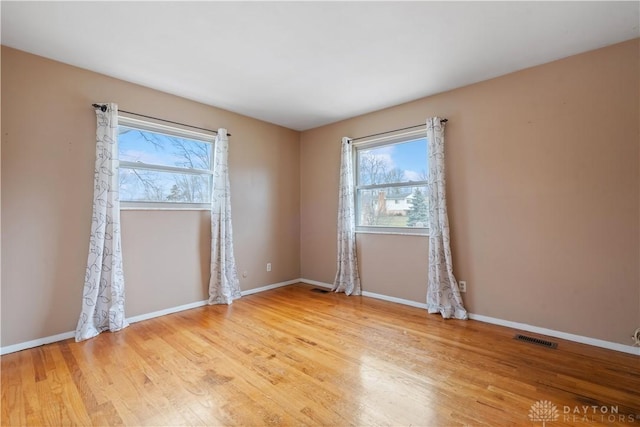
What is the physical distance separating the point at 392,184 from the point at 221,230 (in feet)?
7.77

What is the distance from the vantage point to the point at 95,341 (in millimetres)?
2596

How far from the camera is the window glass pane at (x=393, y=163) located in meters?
3.66

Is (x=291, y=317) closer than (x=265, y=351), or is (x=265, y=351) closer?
(x=265, y=351)

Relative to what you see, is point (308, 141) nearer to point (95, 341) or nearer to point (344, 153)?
point (344, 153)

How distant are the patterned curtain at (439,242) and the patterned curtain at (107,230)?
3353 mm

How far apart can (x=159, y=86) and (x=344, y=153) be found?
8.05 ft

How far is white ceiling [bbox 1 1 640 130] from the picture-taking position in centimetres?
201

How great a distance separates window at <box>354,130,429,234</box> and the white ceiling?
820mm

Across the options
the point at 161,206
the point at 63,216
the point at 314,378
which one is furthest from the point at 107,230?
the point at 314,378

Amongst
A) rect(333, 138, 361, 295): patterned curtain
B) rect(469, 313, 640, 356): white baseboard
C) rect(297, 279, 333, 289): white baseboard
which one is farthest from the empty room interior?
rect(297, 279, 333, 289): white baseboard

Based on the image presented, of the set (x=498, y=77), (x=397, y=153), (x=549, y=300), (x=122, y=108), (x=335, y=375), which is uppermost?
(x=498, y=77)

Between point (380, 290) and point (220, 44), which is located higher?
point (220, 44)

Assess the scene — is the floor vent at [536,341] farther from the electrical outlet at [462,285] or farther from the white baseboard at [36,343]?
the white baseboard at [36,343]

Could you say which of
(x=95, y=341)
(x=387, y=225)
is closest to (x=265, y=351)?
(x=95, y=341)
